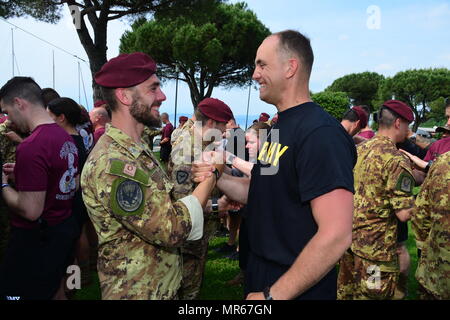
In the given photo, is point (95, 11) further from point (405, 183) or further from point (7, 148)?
point (405, 183)

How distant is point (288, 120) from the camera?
6.31 feet

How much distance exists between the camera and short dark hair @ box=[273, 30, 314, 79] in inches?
74.5

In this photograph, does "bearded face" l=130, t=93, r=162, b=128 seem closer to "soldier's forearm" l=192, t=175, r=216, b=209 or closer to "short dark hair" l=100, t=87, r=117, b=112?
"short dark hair" l=100, t=87, r=117, b=112

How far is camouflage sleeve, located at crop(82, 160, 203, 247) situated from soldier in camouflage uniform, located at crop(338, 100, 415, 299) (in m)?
2.48

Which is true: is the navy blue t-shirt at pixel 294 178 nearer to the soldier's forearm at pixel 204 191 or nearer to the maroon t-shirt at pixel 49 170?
the soldier's forearm at pixel 204 191

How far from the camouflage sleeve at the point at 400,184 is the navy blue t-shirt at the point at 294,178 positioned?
193cm

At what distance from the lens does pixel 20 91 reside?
2840 mm

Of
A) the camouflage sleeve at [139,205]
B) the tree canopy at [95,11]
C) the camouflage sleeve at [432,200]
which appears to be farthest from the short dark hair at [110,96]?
the tree canopy at [95,11]

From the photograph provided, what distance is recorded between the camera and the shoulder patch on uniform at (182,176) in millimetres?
3506

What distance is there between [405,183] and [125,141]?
9.20 feet

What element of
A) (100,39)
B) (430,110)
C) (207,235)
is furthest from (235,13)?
(430,110)

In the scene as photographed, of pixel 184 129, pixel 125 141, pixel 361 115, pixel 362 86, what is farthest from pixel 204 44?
pixel 362 86

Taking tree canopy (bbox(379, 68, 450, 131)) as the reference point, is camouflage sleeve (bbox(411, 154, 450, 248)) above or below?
below

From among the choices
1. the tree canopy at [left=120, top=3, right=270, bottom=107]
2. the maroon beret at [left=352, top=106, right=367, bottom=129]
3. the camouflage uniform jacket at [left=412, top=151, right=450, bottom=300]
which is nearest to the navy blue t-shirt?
the camouflage uniform jacket at [left=412, top=151, right=450, bottom=300]
